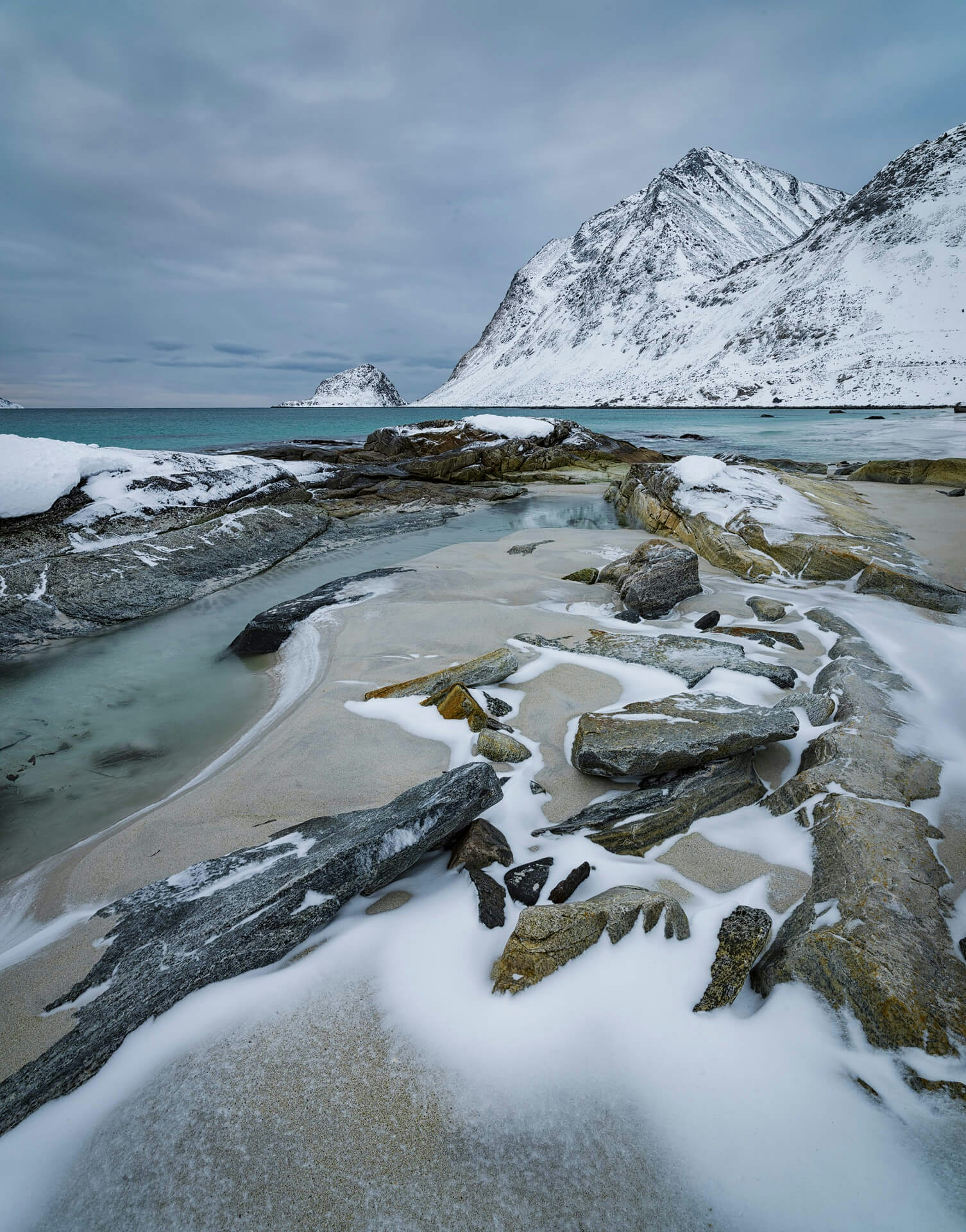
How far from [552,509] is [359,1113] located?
13.3 m

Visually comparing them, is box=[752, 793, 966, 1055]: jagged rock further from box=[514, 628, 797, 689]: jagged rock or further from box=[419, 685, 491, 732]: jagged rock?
box=[419, 685, 491, 732]: jagged rock

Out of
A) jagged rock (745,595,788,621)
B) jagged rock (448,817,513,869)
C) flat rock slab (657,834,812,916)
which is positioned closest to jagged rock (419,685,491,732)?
jagged rock (448,817,513,869)

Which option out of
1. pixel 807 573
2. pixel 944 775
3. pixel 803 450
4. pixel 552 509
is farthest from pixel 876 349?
pixel 944 775

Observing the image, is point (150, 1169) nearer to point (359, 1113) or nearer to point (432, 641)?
point (359, 1113)

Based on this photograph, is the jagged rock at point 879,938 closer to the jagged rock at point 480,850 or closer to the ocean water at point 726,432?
the jagged rock at point 480,850

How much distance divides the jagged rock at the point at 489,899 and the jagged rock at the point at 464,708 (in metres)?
1.23

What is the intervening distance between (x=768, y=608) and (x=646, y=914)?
409cm

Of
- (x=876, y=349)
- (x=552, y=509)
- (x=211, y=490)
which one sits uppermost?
(x=876, y=349)

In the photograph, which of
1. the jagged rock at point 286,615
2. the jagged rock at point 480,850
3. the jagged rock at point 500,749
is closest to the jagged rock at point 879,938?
the jagged rock at point 480,850

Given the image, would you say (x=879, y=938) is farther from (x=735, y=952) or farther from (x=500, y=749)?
(x=500, y=749)

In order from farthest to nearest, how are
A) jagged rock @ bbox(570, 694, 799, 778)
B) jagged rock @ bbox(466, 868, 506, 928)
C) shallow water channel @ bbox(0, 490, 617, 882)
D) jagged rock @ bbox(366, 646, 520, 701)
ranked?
jagged rock @ bbox(366, 646, 520, 701) → shallow water channel @ bbox(0, 490, 617, 882) → jagged rock @ bbox(570, 694, 799, 778) → jagged rock @ bbox(466, 868, 506, 928)

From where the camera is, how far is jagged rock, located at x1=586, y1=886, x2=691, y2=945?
186 cm

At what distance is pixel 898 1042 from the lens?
1.42 metres

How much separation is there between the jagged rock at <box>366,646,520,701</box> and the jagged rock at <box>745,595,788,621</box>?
8.71ft
